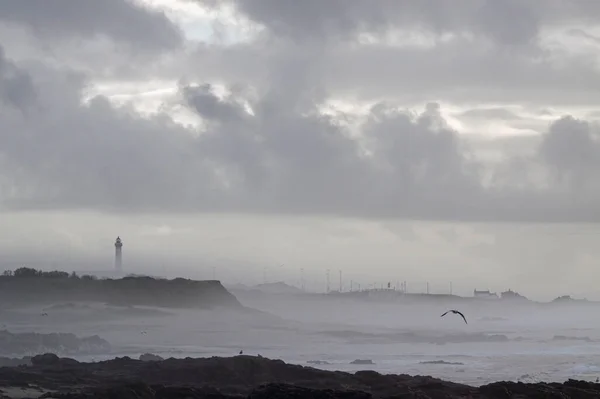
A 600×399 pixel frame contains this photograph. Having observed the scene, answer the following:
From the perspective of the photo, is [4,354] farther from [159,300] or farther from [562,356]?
[159,300]

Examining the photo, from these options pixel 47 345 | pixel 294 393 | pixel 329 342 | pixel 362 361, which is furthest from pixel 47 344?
pixel 294 393

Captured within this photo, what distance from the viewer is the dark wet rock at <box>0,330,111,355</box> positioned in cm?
6022

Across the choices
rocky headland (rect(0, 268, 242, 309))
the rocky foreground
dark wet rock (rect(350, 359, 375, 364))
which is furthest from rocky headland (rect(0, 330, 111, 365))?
rocky headland (rect(0, 268, 242, 309))

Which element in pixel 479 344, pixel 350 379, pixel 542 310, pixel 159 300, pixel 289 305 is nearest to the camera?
pixel 350 379

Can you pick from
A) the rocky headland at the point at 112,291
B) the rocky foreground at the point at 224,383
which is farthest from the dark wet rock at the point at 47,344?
the rocky headland at the point at 112,291

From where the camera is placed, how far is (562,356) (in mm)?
68812

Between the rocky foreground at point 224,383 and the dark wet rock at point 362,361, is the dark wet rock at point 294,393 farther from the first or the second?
the dark wet rock at point 362,361

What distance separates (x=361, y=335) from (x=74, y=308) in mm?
28073

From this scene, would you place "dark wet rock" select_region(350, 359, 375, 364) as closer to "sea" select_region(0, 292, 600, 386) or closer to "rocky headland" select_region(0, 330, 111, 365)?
"sea" select_region(0, 292, 600, 386)

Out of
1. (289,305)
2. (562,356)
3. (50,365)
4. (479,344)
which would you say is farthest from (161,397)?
(289,305)

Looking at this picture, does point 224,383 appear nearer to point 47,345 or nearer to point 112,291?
point 47,345

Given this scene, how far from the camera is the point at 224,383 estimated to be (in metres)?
39.9

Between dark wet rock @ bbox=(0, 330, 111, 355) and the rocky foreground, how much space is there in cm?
1670

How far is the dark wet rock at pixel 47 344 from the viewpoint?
60219mm
